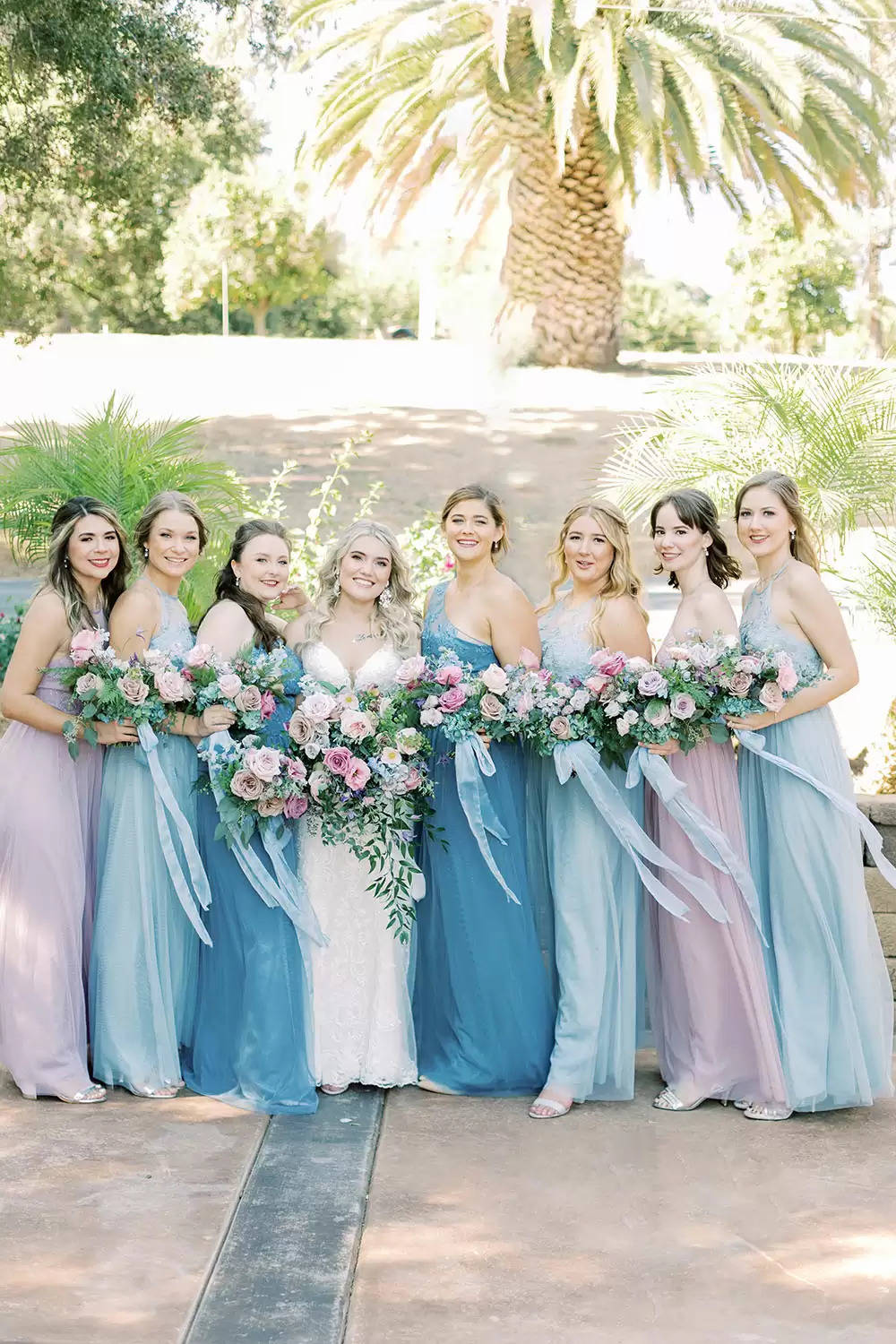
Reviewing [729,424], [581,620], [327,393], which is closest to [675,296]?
[327,393]

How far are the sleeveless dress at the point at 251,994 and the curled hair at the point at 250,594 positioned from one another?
0.58ft

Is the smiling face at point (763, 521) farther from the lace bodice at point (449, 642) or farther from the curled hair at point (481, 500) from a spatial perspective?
the lace bodice at point (449, 642)

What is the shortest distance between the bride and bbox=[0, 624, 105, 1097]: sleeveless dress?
0.82 meters

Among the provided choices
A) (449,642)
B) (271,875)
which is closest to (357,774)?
(271,875)

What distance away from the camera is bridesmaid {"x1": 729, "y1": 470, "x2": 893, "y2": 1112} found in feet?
16.6

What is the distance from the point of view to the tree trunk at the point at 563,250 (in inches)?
768

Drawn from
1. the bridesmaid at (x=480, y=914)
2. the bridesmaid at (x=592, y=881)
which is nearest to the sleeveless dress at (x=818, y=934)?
the bridesmaid at (x=592, y=881)

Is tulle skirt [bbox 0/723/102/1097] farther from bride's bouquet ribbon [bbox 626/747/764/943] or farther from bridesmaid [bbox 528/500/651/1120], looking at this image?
bride's bouquet ribbon [bbox 626/747/764/943]

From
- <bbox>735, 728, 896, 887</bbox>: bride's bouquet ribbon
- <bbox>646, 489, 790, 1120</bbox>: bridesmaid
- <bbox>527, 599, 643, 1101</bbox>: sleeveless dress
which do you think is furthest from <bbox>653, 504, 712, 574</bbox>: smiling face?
<bbox>735, 728, 896, 887</bbox>: bride's bouquet ribbon

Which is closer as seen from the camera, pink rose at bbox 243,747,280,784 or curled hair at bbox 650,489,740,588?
pink rose at bbox 243,747,280,784

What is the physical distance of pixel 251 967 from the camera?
511 cm

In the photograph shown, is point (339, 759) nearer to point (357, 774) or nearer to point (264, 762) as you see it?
point (357, 774)

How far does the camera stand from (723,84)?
58.8 feet

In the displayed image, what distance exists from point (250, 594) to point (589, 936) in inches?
67.7
